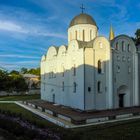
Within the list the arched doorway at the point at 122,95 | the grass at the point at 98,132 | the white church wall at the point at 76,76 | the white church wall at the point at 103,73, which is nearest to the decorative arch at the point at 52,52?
the white church wall at the point at 76,76

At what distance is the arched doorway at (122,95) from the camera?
30.8 meters

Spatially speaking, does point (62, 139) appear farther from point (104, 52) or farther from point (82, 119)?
point (104, 52)

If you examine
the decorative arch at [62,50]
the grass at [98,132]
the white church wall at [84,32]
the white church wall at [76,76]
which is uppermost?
the white church wall at [84,32]

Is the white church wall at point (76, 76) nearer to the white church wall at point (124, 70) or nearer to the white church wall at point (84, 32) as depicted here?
the white church wall at point (84, 32)

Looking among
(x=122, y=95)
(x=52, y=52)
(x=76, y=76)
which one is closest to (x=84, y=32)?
(x=52, y=52)

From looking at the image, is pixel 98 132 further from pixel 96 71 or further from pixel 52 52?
pixel 52 52

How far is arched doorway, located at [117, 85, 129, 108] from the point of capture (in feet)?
101

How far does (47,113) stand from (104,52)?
10.3 m

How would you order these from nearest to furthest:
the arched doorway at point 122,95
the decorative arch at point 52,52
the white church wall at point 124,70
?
1. the white church wall at point 124,70
2. the arched doorway at point 122,95
3. the decorative arch at point 52,52

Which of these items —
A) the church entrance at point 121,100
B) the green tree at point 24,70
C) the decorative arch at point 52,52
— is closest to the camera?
the church entrance at point 121,100

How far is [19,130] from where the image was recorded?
26.3 ft

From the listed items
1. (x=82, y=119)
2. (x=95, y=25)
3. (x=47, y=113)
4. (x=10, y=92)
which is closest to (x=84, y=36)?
(x=95, y=25)

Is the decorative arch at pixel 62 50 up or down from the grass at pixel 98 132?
up

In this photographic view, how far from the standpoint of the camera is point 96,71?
2942 cm
